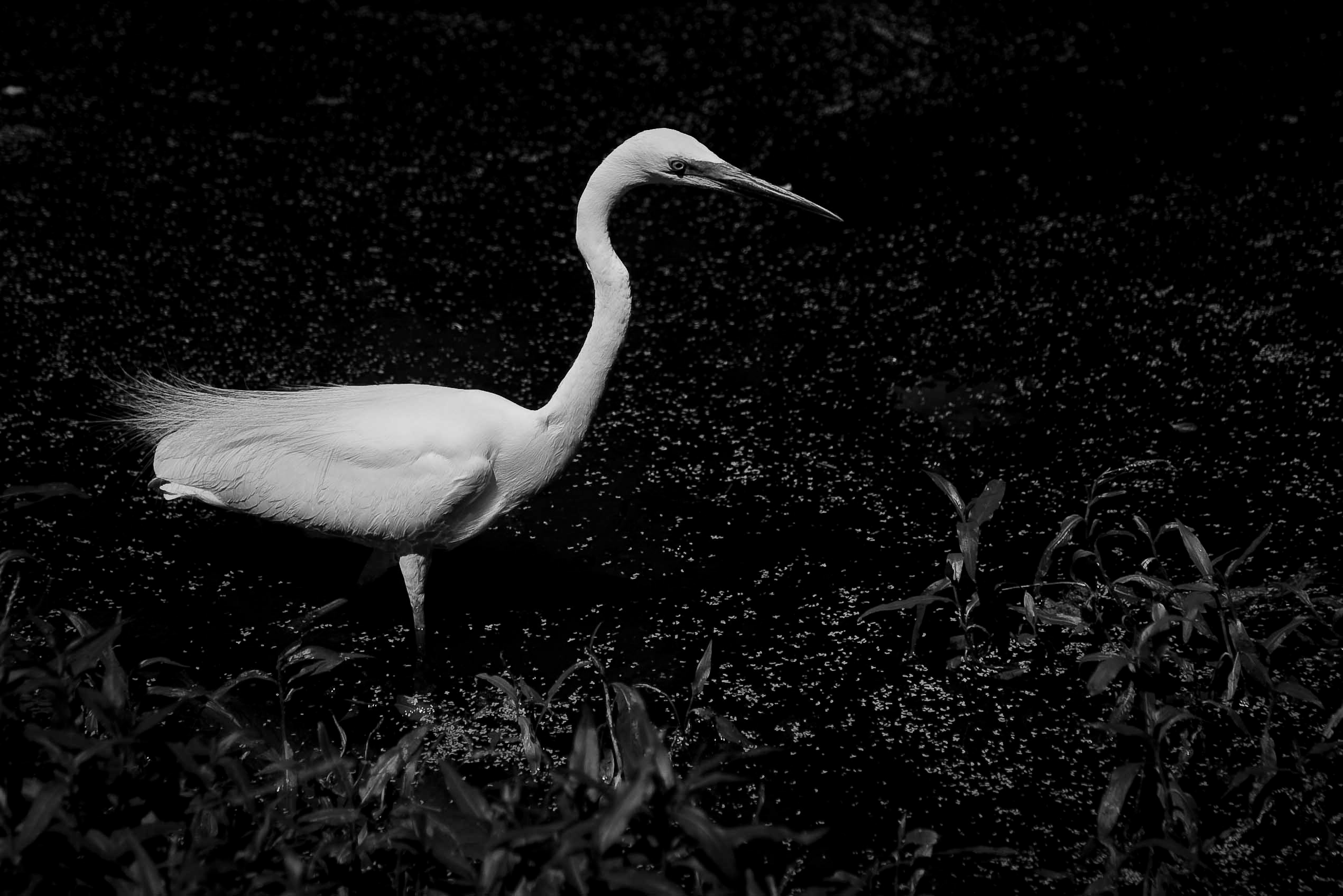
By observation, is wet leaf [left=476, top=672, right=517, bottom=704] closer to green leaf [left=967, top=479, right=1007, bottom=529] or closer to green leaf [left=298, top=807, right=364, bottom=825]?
green leaf [left=298, top=807, right=364, bottom=825]

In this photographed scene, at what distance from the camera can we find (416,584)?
8.68ft

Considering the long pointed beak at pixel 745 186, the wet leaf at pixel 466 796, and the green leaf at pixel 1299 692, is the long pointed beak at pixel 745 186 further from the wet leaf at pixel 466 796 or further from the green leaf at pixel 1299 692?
the wet leaf at pixel 466 796

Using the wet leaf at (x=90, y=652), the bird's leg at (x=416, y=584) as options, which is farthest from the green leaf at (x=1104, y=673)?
the wet leaf at (x=90, y=652)

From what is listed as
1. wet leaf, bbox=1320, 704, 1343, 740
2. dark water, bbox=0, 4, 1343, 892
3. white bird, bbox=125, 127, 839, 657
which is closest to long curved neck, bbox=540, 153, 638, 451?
white bird, bbox=125, 127, 839, 657

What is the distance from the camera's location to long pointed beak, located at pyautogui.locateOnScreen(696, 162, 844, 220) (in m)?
2.57

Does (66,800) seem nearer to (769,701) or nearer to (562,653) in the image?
(562,653)

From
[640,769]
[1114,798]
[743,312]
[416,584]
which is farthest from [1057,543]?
[743,312]

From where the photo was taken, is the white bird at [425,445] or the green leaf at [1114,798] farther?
the white bird at [425,445]

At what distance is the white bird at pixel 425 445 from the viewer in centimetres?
253

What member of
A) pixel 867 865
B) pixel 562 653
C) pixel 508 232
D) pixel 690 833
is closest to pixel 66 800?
pixel 690 833

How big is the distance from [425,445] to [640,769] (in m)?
1.16

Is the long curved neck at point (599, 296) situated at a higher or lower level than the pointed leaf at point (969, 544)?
higher

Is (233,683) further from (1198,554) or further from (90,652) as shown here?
(1198,554)

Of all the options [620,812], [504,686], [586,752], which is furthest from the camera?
[504,686]
